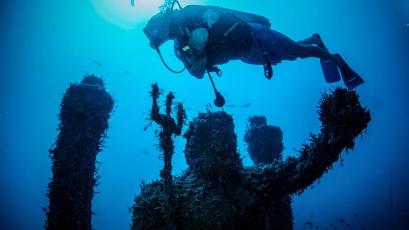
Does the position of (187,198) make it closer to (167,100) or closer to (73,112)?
(167,100)

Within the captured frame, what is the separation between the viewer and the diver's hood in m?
5.71

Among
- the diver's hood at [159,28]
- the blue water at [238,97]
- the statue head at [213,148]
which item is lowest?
the statue head at [213,148]

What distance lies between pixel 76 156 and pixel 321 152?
6.10 metres

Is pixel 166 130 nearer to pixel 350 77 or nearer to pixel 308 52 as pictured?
pixel 308 52

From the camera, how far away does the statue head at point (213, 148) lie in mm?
5051

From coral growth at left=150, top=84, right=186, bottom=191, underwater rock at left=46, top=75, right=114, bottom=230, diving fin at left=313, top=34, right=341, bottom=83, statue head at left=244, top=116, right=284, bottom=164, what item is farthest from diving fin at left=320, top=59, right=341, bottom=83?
underwater rock at left=46, top=75, right=114, bottom=230

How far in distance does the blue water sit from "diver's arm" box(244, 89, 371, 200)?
31.0m

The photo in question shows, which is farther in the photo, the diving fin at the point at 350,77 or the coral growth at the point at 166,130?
the diving fin at the point at 350,77

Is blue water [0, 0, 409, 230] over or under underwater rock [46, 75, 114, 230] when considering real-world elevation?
over

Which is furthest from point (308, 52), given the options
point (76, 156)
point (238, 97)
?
point (238, 97)

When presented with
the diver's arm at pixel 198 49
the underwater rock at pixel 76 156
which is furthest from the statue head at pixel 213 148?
the underwater rock at pixel 76 156

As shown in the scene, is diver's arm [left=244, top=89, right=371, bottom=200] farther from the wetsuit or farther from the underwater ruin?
the wetsuit

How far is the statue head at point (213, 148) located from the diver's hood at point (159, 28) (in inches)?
68.7

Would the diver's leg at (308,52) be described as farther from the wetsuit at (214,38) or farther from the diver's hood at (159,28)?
the diver's hood at (159,28)
